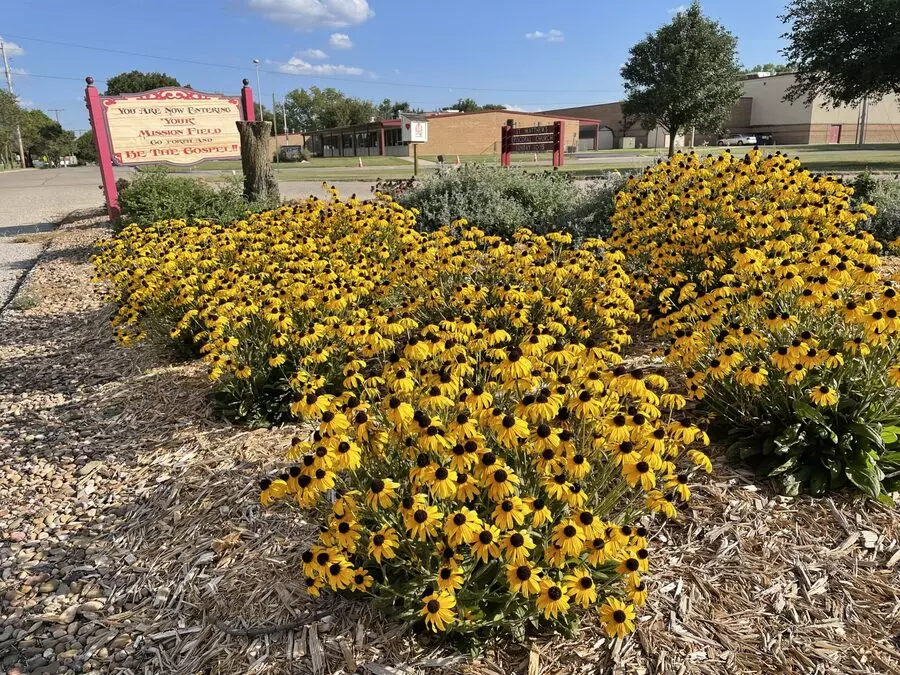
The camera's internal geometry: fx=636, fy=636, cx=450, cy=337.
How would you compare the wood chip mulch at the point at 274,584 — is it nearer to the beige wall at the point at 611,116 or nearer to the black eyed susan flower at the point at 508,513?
the black eyed susan flower at the point at 508,513

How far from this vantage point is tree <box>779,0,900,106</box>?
19656 mm

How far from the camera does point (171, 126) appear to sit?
12.5 m

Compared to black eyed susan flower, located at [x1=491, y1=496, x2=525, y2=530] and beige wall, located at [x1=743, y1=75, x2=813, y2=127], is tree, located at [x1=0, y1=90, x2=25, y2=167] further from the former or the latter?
black eyed susan flower, located at [x1=491, y1=496, x2=525, y2=530]

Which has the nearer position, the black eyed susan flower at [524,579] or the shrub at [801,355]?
the black eyed susan flower at [524,579]

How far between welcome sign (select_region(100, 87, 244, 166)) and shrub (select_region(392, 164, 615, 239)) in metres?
4.72

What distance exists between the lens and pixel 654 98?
30.0 metres

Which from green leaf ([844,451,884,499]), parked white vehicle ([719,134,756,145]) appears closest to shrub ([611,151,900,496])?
green leaf ([844,451,884,499])

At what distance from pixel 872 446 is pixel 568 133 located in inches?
2469

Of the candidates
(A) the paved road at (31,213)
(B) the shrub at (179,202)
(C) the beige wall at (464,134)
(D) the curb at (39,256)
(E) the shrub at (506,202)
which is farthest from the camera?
(C) the beige wall at (464,134)

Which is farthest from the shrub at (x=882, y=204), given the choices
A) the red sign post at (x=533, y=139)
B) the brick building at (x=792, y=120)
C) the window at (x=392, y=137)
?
the brick building at (x=792, y=120)

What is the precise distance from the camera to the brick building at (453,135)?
5428 centimetres

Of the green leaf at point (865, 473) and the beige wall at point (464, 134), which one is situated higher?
the beige wall at point (464, 134)

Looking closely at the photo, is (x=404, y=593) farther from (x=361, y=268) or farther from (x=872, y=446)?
(x=361, y=268)

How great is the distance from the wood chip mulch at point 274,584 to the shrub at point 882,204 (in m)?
6.05
